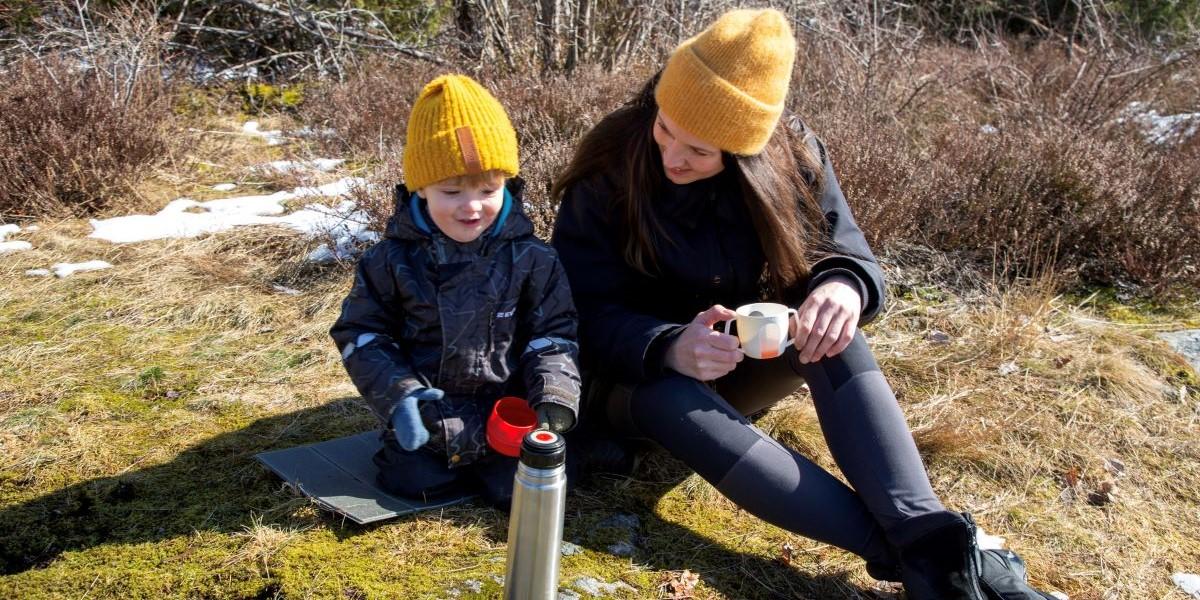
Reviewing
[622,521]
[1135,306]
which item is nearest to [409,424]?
[622,521]

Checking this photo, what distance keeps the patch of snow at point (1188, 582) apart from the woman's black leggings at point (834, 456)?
2.81ft

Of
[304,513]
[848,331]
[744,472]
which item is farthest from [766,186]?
[304,513]

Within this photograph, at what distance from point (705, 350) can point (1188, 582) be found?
1405 mm

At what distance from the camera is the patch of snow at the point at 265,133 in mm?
5973

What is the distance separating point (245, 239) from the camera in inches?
172

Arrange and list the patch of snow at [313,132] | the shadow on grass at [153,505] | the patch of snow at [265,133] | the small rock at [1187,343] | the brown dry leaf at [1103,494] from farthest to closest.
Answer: the patch of snow at [265,133] → the patch of snow at [313,132] → the small rock at [1187,343] → the brown dry leaf at [1103,494] → the shadow on grass at [153,505]

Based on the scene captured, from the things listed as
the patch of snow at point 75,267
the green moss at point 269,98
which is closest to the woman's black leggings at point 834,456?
the patch of snow at point 75,267

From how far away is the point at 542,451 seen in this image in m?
1.69

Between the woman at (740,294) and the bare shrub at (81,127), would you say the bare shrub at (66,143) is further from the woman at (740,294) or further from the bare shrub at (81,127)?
the woman at (740,294)

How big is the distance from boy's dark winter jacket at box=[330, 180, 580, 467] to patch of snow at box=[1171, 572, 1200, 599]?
1.62m

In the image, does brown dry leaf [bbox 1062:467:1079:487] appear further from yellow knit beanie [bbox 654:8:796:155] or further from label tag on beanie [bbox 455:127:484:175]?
label tag on beanie [bbox 455:127:484:175]

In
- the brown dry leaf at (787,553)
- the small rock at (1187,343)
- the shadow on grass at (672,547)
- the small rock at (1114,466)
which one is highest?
the shadow on grass at (672,547)

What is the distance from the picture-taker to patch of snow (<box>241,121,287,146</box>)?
19.6 ft

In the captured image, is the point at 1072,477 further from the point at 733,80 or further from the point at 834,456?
the point at 733,80
